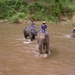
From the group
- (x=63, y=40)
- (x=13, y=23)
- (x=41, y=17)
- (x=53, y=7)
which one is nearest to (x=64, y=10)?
(x=53, y=7)

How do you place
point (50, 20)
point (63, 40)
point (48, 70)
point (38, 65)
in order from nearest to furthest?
point (48, 70)
point (38, 65)
point (63, 40)
point (50, 20)

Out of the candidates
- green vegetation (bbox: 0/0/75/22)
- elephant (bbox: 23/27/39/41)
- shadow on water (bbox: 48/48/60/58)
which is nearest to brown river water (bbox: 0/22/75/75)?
shadow on water (bbox: 48/48/60/58)

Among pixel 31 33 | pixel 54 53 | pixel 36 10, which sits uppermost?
pixel 36 10

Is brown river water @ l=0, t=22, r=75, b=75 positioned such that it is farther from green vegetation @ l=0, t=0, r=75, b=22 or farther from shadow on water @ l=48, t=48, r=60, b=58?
green vegetation @ l=0, t=0, r=75, b=22

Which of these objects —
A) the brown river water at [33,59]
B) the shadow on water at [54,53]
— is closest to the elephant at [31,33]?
the brown river water at [33,59]

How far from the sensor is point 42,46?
923 cm

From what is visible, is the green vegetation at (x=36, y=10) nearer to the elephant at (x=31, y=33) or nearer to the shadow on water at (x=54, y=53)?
the elephant at (x=31, y=33)

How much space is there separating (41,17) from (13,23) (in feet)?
13.1

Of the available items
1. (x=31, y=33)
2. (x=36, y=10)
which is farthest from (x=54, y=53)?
(x=36, y=10)

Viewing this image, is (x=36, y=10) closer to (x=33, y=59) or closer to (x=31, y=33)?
(x=31, y=33)

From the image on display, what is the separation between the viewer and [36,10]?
24031mm

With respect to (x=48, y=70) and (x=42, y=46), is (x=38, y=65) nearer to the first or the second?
(x=48, y=70)

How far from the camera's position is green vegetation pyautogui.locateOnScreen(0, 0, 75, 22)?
885 inches

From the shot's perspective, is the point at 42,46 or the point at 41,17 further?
the point at 41,17
